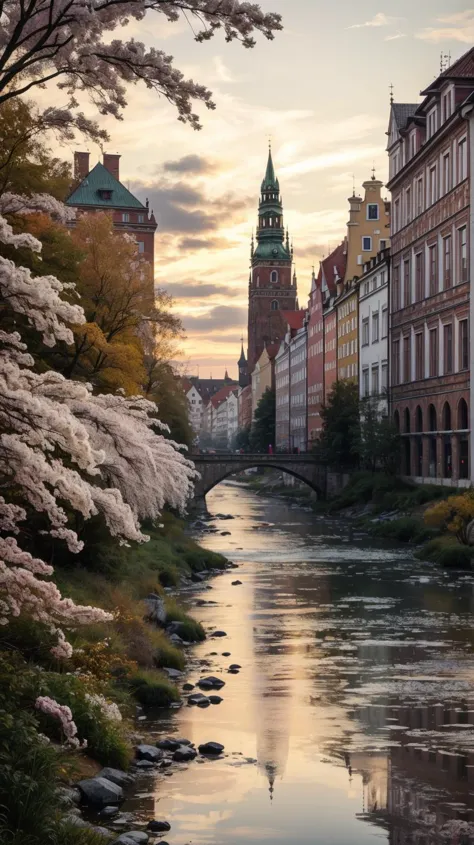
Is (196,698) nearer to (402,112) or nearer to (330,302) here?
(402,112)

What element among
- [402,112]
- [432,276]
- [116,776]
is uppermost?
[402,112]

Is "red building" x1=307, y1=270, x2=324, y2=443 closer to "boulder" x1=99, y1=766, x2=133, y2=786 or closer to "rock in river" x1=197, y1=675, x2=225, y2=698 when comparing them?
"rock in river" x1=197, y1=675, x2=225, y2=698

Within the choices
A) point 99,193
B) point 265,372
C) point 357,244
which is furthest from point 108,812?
point 265,372

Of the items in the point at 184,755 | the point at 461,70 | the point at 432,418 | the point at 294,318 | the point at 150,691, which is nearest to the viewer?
the point at 184,755

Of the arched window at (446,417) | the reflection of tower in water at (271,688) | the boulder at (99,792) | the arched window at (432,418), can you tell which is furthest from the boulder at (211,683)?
the arched window at (432,418)

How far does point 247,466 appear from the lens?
81.7m

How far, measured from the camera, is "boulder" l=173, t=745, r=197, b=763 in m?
18.1

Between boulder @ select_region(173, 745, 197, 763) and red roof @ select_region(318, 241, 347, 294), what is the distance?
89.2 meters

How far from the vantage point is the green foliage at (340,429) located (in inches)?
3150

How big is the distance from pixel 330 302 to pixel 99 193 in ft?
74.2

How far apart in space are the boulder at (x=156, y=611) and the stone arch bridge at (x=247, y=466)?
48498 millimetres

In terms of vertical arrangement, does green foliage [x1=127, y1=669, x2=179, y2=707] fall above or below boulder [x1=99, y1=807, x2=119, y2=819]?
above

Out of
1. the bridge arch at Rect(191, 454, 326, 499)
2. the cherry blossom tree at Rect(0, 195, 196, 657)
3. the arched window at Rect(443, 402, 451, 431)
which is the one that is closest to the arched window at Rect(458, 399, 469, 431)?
the arched window at Rect(443, 402, 451, 431)

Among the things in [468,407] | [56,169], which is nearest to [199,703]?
[56,169]
